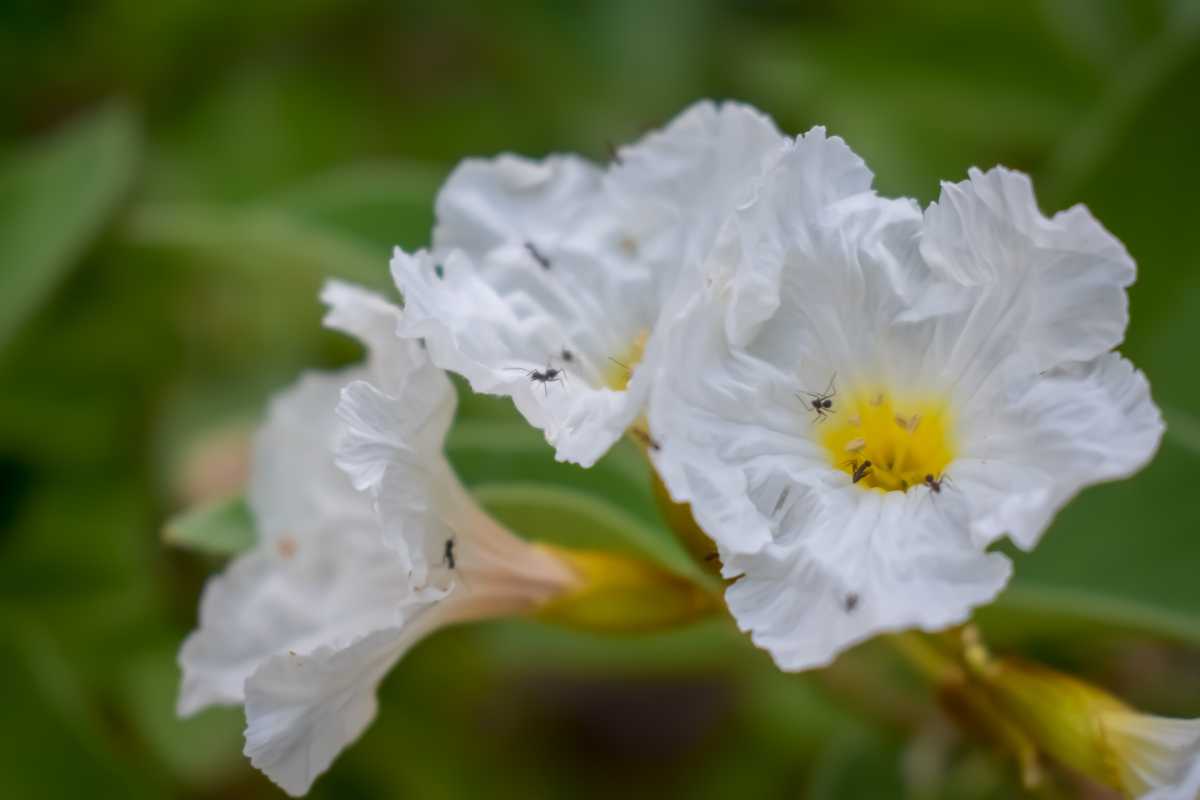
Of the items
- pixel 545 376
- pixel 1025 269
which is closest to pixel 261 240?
pixel 545 376

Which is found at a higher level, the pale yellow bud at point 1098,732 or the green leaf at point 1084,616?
the pale yellow bud at point 1098,732

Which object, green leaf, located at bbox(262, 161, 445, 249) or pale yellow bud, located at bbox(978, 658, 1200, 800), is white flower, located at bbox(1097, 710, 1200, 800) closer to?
pale yellow bud, located at bbox(978, 658, 1200, 800)

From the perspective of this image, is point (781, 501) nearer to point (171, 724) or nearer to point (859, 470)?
point (859, 470)

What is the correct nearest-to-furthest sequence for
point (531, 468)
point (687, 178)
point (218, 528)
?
point (687, 178) < point (218, 528) < point (531, 468)

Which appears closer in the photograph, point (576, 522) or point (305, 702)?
point (305, 702)

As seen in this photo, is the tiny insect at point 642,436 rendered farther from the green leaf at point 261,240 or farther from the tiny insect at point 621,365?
the green leaf at point 261,240

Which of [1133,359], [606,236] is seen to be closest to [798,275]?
[606,236]

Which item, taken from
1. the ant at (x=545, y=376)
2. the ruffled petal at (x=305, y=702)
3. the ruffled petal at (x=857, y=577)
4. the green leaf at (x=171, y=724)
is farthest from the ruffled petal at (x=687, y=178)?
the green leaf at (x=171, y=724)
